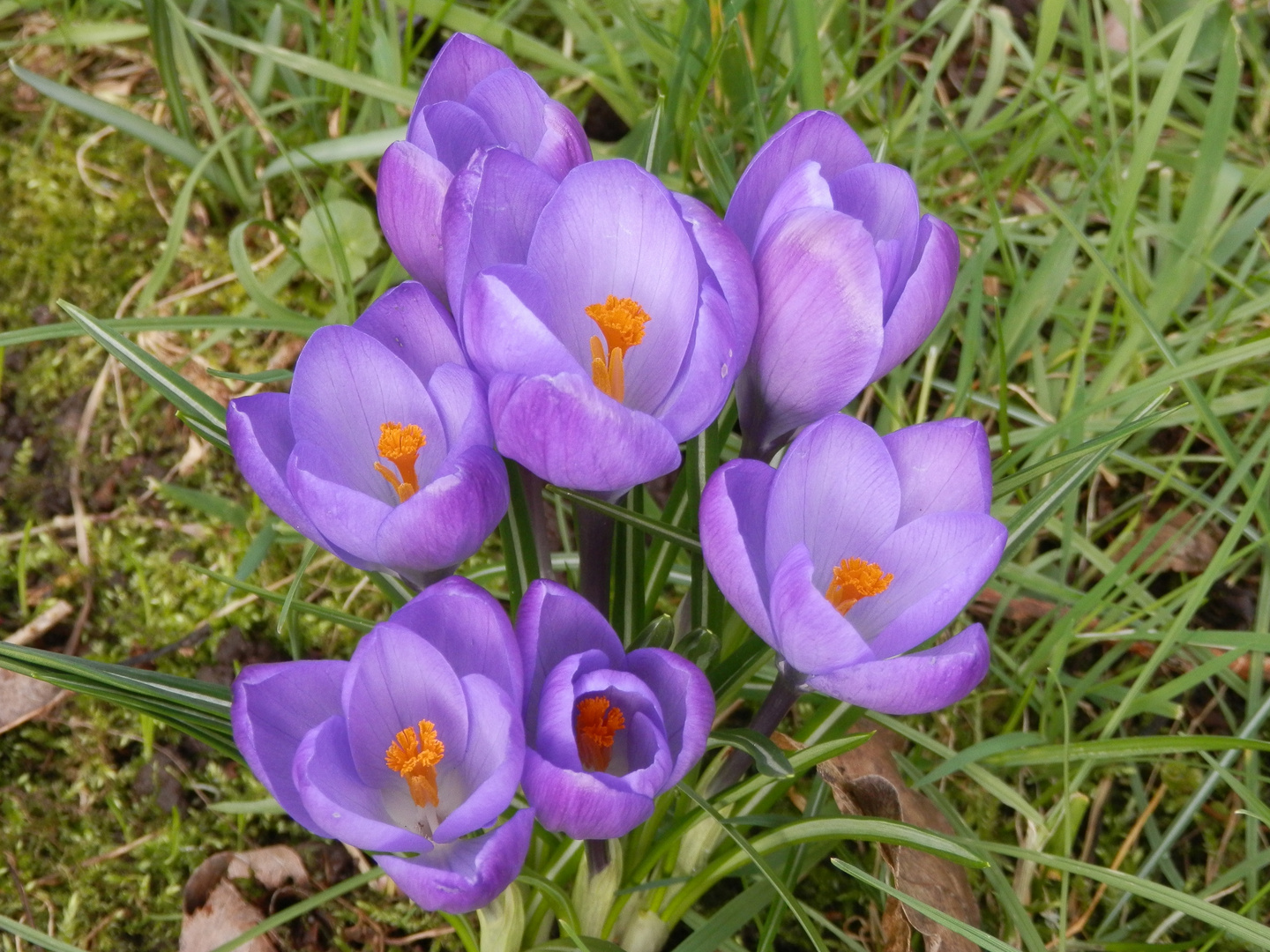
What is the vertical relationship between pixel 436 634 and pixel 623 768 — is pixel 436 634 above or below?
above

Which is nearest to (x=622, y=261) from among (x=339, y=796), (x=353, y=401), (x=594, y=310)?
(x=594, y=310)

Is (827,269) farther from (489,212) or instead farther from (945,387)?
(945,387)

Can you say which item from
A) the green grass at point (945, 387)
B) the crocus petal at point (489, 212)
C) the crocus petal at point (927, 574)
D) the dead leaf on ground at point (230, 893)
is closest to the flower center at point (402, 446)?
the crocus petal at point (489, 212)

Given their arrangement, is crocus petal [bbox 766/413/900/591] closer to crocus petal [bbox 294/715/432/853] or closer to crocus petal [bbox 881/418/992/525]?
crocus petal [bbox 881/418/992/525]

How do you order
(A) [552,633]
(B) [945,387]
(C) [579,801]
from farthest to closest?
(B) [945,387], (A) [552,633], (C) [579,801]

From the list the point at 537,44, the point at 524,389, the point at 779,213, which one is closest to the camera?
the point at 524,389

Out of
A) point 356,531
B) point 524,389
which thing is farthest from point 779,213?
point 356,531

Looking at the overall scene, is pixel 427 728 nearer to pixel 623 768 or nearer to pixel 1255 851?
pixel 623 768
